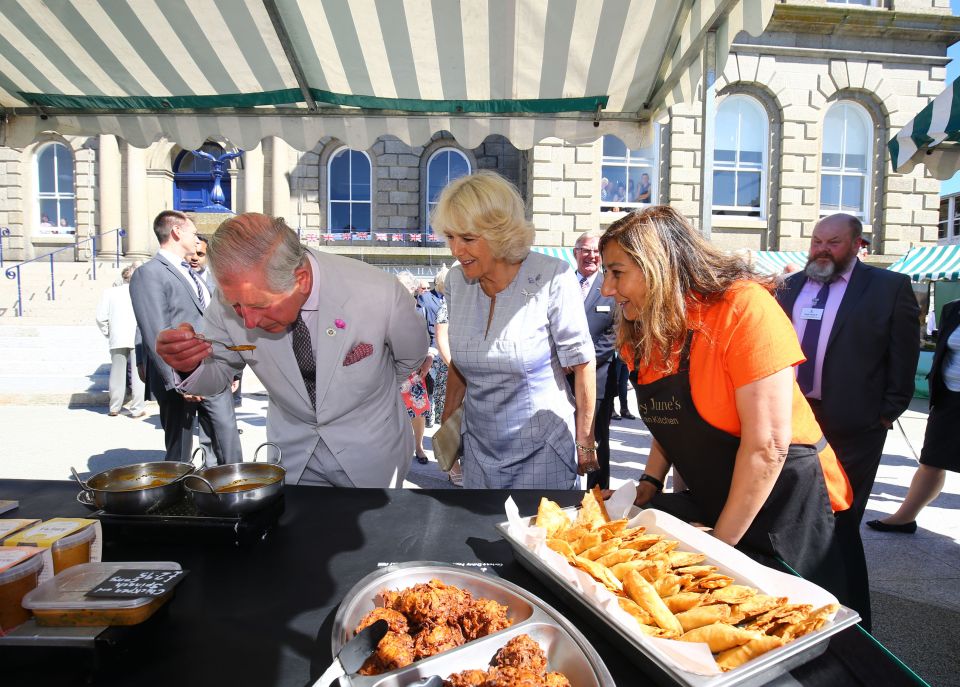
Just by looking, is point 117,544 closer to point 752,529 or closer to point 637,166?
point 752,529

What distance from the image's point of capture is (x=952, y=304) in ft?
12.9

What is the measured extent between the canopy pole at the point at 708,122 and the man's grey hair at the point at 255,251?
1804mm

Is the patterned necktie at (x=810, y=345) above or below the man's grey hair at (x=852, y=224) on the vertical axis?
below

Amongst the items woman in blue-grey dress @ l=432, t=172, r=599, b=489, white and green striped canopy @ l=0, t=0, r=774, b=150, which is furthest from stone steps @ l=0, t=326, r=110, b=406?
woman in blue-grey dress @ l=432, t=172, r=599, b=489

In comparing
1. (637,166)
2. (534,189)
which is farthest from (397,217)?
(637,166)

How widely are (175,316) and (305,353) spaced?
250 centimetres

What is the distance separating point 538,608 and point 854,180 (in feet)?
55.1

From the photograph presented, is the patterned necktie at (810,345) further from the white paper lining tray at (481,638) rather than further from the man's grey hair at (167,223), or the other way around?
the man's grey hair at (167,223)

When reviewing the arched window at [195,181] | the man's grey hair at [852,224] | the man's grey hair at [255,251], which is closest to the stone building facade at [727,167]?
the arched window at [195,181]

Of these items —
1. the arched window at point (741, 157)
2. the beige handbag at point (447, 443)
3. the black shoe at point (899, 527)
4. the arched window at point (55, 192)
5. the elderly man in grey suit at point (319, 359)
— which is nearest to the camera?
the elderly man in grey suit at point (319, 359)

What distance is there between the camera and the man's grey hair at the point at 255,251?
1812mm

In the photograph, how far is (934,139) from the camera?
3.90 meters

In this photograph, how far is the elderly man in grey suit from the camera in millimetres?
2021

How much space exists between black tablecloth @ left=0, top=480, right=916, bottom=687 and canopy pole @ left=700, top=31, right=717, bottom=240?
1.70 metres
